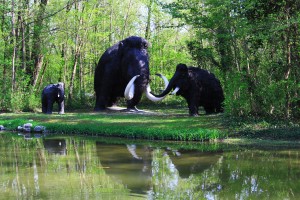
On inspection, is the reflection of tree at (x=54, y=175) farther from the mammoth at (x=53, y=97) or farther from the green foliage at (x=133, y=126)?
the mammoth at (x=53, y=97)

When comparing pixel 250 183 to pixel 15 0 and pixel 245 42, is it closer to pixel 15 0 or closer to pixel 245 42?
pixel 245 42

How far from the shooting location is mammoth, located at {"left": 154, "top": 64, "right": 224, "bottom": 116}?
15.6m

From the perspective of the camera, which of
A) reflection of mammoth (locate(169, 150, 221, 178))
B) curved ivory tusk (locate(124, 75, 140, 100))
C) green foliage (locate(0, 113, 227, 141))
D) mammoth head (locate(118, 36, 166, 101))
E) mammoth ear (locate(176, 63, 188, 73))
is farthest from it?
mammoth head (locate(118, 36, 166, 101))

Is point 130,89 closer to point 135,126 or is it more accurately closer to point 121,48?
point 121,48

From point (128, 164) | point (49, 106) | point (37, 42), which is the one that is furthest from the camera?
point (37, 42)

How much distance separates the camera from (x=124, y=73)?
18734 mm

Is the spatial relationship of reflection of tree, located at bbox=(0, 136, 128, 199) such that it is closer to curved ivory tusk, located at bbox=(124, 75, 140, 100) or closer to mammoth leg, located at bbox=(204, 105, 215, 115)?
curved ivory tusk, located at bbox=(124, 75, 140, 100)

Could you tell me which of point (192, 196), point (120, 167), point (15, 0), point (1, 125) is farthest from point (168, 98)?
point (192, 196)

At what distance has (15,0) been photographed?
22.6m

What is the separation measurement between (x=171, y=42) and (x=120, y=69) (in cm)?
1899

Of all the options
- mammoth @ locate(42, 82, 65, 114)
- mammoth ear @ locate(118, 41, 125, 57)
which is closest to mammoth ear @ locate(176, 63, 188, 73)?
mammoth ear @ locate(118, 41, 125, 57)

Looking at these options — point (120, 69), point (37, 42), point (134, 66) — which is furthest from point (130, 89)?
point (37, 42)

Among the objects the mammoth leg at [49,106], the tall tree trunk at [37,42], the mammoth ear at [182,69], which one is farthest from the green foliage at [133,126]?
the tall tree trunk at [37,42]

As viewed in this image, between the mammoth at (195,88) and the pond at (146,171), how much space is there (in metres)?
3.96
